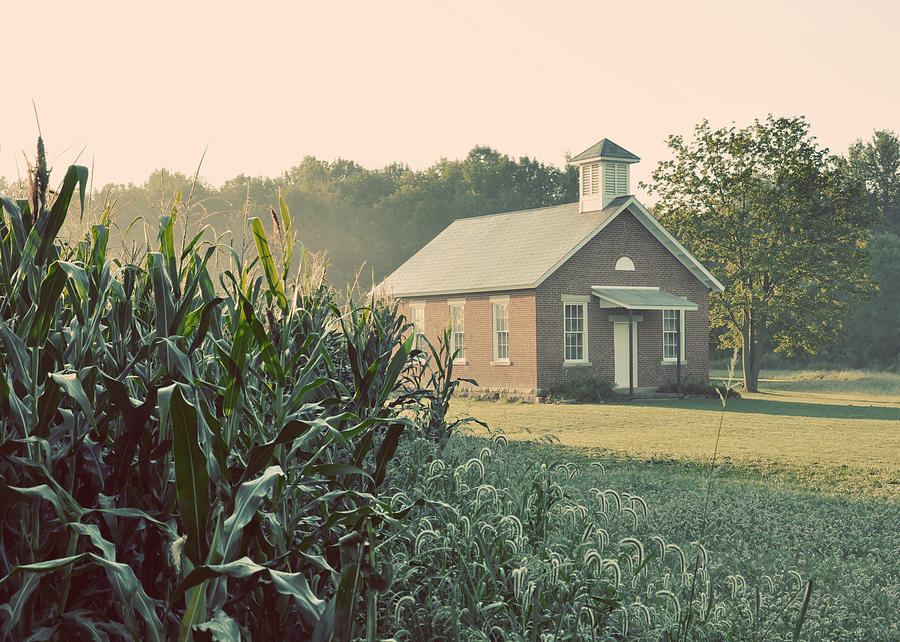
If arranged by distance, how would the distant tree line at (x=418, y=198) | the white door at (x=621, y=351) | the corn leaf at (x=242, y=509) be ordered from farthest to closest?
the distant tree line at (x=418, y=198)
the white door at (x=621, y=351)
the corn leaf at (x=242, y=509)

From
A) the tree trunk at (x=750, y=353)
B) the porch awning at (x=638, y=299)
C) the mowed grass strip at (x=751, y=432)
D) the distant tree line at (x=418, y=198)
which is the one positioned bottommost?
the mowed grass strip at (x=751, y=432)

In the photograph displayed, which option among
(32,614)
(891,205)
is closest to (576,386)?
(32,614)

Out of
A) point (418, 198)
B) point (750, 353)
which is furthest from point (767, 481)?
point (418, 198)

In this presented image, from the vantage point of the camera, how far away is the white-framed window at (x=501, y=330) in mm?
23578

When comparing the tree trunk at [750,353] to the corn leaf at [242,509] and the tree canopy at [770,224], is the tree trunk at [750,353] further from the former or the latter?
the corn leaf at [242,509]

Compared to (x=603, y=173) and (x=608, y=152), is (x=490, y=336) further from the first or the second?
(x=608, y=152)

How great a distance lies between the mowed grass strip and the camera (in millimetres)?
10578

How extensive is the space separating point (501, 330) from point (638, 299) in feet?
13.1

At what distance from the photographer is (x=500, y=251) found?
25.6 meters

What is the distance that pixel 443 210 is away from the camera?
58562 millimetres

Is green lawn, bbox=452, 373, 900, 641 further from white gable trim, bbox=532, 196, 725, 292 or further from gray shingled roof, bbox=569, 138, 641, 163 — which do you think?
gray shingled roof, bbox=569, 138, 641, 163

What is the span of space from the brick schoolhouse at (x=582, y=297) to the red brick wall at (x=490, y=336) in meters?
0.03

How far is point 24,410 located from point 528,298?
2085 cm

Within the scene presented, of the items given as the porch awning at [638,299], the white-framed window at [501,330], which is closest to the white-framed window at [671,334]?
the porch awning at [638,299]
